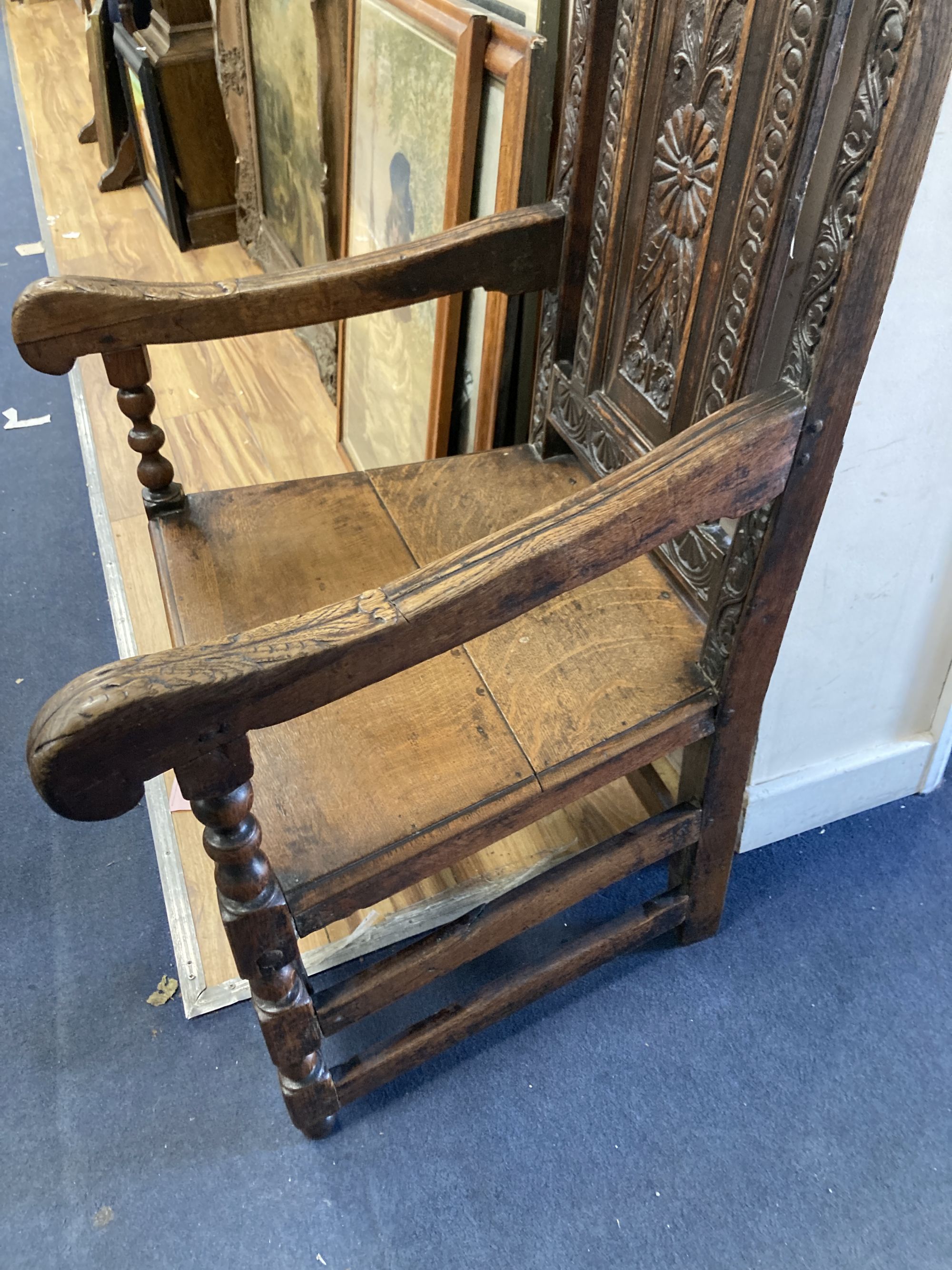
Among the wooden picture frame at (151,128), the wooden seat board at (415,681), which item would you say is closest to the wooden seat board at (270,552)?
the wooden seat board at (415,681)

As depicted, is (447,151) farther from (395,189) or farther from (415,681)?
(415,681)

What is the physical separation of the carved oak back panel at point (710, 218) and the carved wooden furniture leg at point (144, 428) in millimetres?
497

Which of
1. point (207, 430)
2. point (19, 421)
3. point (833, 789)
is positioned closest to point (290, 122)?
point (207, 430)

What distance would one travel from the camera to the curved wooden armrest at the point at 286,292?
1.04 meters

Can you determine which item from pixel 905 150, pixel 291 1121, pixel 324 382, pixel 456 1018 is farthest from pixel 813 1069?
pixel 324 382

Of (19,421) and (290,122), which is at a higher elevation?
(290,122)

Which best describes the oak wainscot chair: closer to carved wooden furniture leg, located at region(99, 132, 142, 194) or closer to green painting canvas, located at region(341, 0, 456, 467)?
green painting canvas, located at region(341, 0, 456, 467)

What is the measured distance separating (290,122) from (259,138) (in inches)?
14.8

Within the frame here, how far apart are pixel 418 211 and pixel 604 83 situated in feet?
1.94

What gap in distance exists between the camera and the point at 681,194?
0.92 m

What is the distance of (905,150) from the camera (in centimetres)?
63

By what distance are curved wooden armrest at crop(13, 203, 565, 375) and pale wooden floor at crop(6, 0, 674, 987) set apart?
77 cm

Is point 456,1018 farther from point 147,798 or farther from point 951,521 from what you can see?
point 951,521

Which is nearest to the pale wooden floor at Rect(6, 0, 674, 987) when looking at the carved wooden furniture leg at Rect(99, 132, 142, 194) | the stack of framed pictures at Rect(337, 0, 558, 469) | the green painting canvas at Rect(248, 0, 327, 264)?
the carved wooden furniture leg at Rect(99, 132, 142, 194)
